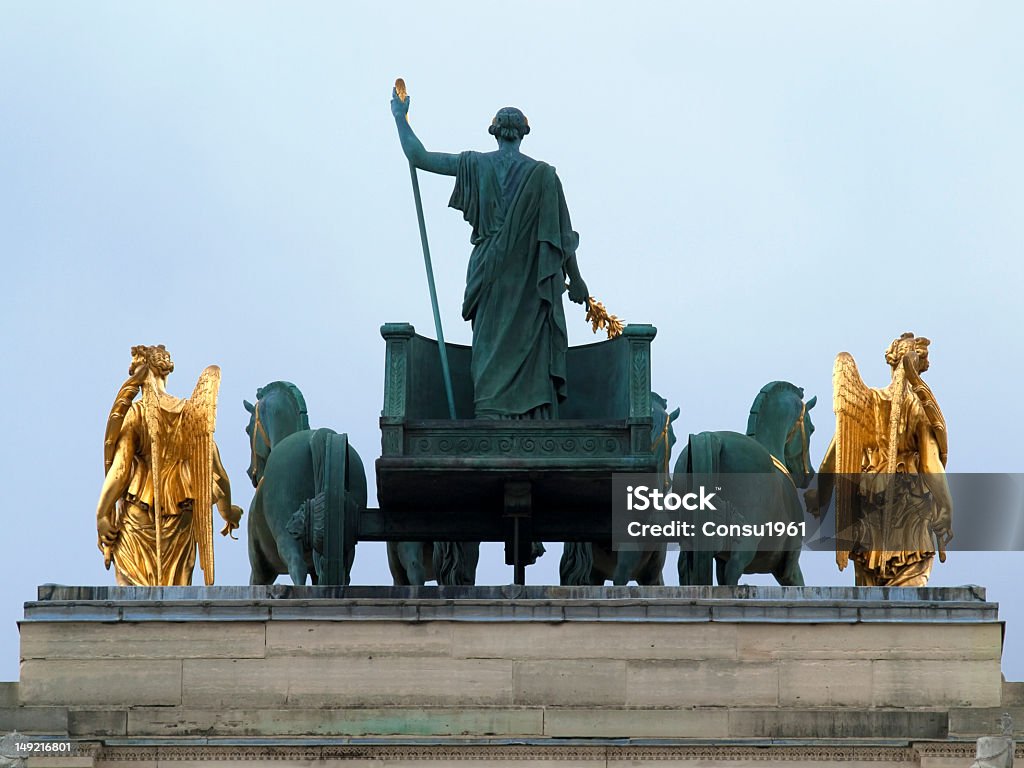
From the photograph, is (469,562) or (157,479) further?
(469,562)

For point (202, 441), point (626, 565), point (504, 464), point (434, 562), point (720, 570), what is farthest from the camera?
point (434, 562)

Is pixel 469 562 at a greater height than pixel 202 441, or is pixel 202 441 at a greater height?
pixel 202 441

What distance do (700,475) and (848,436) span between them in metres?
1.68

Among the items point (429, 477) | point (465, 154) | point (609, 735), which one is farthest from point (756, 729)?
point (465, 154)

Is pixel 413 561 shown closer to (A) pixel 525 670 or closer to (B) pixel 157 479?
(B) pixel 157 479

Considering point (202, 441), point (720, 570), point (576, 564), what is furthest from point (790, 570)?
point (202, 441)

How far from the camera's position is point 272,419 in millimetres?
48125

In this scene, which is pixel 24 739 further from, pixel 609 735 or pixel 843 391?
pixel 843 391

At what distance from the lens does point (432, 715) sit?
43.7 meters

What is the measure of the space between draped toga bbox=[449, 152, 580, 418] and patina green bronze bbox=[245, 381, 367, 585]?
1.47m

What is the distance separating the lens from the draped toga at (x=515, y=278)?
46594mm

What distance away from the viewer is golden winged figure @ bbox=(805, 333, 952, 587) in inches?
1817

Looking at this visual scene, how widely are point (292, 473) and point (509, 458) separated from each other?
229 centimetres

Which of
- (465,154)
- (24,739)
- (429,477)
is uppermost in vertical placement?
(465,154)
